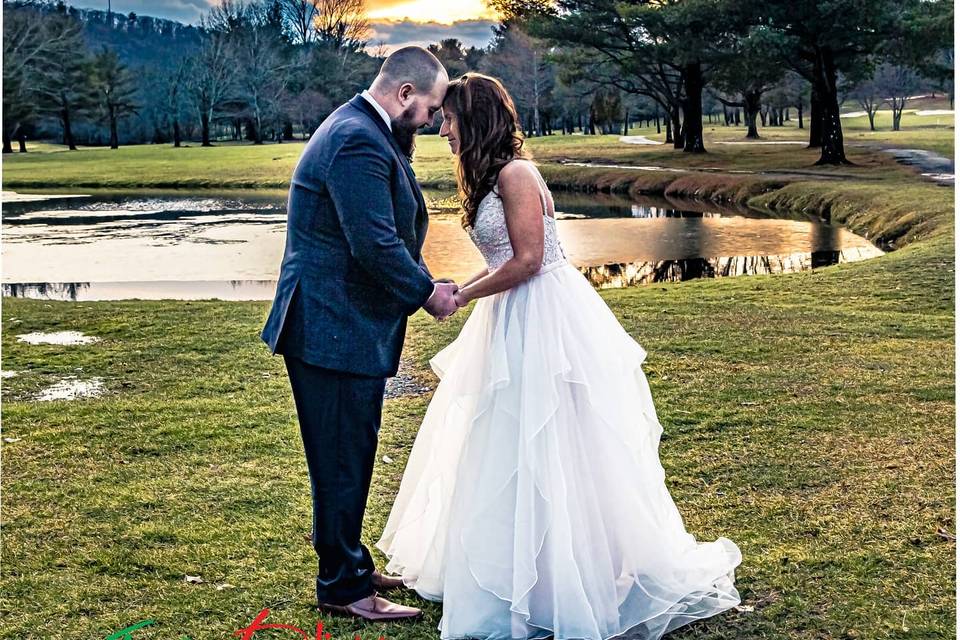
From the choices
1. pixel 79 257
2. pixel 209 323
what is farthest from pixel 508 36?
pixel 209 323

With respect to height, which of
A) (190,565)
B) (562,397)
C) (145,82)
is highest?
(145,82)

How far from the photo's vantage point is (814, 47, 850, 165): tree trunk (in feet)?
113

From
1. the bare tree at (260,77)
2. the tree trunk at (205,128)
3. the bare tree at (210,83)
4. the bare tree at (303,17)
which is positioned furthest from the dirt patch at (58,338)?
the bare tree at (303,17)

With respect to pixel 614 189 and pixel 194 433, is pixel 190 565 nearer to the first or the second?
pixel 194 433

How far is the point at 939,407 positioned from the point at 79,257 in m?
16.2

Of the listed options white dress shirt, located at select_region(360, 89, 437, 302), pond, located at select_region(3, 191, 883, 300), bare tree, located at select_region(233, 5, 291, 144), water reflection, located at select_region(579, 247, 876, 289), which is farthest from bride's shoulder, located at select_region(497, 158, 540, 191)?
bare tree, located at select_region(233, 5, 291, 144)

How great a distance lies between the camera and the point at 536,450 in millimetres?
3795

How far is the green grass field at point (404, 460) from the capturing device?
4.34 meters

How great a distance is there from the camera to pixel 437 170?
4238 centimetres

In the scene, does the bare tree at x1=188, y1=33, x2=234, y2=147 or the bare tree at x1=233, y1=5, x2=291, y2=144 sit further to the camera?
the bare tree at x1=188, y1=33, x2=234, y2=147

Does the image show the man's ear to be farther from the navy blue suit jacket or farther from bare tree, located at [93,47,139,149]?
bare tree, located at [93,47,139,149]

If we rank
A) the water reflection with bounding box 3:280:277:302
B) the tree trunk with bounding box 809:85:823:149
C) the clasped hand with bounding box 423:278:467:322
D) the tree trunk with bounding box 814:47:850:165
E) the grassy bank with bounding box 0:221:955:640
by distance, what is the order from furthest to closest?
the tree trunk with bounding box 809:85:823:149
the tree trunk with bounding box 814:47:850:165
the water reflection with bounding box 3:280:277:302
the grassy bank with bounding box 0:221:955:640
the clasped hand with bounding box 423:278:467:322

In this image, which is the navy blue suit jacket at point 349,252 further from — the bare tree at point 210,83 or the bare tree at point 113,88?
the bare tree at point 113,88

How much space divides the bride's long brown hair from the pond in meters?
11.7
